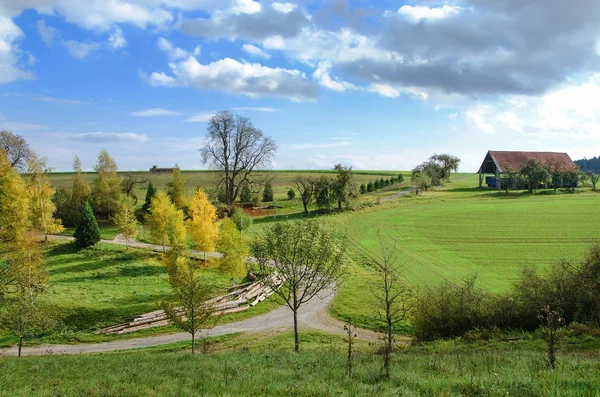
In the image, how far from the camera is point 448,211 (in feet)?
219

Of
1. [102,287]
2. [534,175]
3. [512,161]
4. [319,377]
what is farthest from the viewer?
[512,161]

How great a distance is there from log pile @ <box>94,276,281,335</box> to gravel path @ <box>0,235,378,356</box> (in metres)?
1.39

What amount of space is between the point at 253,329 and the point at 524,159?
102805mm

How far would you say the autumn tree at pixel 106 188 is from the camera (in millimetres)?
62875

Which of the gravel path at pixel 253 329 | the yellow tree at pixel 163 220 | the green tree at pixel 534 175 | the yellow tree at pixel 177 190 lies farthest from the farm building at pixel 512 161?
the yellow tree at pixel 163 220

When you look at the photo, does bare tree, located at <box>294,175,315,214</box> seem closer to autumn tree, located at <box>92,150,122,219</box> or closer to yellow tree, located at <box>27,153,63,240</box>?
autumn tree, located at <box>92,150,122,219</box>

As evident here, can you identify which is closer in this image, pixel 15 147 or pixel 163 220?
pixel 163 220

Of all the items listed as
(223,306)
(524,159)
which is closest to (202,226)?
(223,306)

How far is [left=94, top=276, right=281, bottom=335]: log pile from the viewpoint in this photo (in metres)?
26.0

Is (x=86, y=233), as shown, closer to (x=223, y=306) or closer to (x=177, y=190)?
(x=177, y=190)

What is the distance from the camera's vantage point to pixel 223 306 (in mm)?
29031

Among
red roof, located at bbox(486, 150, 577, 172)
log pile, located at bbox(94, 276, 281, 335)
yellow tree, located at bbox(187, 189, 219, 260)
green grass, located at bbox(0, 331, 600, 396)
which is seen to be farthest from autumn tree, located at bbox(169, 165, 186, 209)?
red roof, located at bbox(486, 150, 577, 172)

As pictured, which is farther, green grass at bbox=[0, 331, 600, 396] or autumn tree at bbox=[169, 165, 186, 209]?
autumn tree at bbox=[169, 165, 186, 209]

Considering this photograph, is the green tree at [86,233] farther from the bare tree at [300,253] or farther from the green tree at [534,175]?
the green tree at [534,175]
